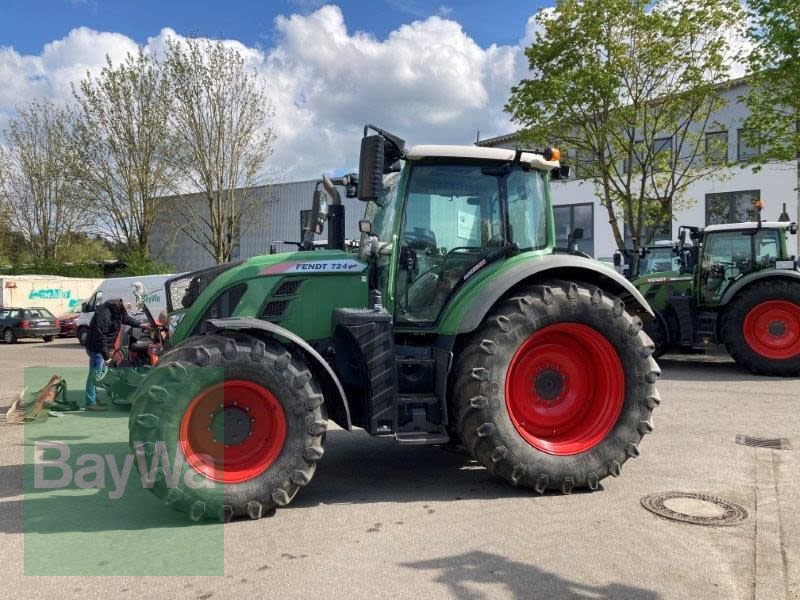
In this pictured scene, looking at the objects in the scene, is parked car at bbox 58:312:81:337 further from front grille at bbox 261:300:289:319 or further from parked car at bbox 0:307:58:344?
front grille at bbox 261:300:289:319

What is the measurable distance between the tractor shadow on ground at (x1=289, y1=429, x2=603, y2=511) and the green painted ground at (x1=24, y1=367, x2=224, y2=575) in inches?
35.9

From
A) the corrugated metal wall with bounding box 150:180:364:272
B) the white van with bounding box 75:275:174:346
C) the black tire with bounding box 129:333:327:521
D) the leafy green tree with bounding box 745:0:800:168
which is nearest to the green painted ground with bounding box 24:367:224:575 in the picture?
the black tire with bounding box 129:333:327:521

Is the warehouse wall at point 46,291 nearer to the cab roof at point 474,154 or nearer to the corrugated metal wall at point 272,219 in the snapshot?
the corrugated metal wall at point 272,219

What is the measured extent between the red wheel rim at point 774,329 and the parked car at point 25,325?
923 inches

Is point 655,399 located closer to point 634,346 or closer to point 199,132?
point 634,346

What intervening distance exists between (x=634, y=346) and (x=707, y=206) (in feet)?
73.8

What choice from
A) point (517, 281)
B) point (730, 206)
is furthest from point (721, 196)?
point (517, 281)

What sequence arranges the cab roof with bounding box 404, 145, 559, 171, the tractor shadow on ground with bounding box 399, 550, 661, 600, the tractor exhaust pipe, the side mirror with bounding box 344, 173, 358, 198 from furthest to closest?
the side mirror with bounding box 344, 173, 358, 198 < the tractor exhaust pipe < the cab roof with bounding box 404, 145, 559, 171 < the tractor shadow on ground with bounding box 399, 550, 661, 600

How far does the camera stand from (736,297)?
38.2 ft

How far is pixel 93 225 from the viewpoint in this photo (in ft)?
115

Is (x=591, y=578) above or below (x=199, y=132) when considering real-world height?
below

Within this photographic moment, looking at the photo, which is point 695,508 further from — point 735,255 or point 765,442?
point 735,255

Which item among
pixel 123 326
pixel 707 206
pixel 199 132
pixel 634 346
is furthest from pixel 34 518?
pixel 707 206

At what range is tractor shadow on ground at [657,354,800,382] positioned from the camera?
11156mm
